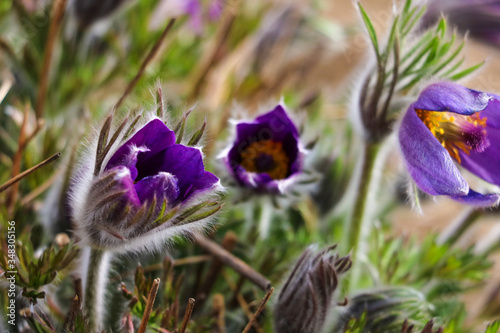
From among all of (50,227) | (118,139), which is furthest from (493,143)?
(50,227)

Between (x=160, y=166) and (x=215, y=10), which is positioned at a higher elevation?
(x=215, y=10)

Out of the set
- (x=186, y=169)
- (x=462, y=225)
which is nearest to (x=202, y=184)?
(x=186, y=169)

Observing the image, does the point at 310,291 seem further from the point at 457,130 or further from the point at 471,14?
the point at 471,14

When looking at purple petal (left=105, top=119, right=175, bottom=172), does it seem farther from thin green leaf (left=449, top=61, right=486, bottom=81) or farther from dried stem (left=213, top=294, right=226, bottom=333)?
thin green leaf (left=449, top=61, right=486, bottom=81)

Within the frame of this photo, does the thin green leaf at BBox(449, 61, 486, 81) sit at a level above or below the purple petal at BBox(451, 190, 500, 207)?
above

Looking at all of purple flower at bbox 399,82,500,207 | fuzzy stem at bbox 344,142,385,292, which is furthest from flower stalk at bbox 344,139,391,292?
purple flower at bbox 399,82,500,207

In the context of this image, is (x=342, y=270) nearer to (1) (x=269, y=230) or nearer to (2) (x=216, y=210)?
(2) (x=216, y=210)

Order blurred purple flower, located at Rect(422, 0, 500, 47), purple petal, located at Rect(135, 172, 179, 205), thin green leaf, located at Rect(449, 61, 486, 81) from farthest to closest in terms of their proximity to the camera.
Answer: blurred purple flower, located at Rect(422, 0, 500, 47) < thin green leaf, located at Rect(449, 61, 486, 81) < purple petal, located at Rect(135, 172, 179, 205)
